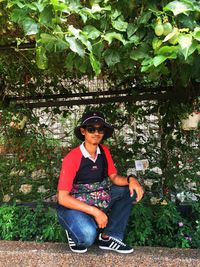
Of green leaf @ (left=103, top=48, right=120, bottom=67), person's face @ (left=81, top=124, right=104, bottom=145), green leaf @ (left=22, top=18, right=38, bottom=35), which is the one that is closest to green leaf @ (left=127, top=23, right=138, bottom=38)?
green leaf @ (left=103, top=48, right=120, bottom=67)

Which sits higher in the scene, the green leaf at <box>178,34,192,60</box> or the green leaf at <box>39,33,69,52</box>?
the green leaf at <box>39,33,69,52</box>

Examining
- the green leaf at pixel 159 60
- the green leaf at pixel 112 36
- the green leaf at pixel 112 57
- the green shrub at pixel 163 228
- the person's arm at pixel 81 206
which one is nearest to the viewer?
the green leaf at pixel 159 60

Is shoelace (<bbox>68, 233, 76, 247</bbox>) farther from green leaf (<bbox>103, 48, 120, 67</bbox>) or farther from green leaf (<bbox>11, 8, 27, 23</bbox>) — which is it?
green leaf (<bbox>11, 8, 27, 23</bbox>)

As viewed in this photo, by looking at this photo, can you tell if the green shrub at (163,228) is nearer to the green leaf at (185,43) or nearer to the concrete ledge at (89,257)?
the concrete ledge at (89,257)

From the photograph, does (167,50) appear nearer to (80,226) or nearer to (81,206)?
(81,206)

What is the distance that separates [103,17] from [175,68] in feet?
2.06

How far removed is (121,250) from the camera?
302 cm

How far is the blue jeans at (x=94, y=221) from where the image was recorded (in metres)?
2.85

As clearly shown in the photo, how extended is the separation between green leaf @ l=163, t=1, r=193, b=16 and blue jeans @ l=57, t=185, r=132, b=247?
5.53 feet

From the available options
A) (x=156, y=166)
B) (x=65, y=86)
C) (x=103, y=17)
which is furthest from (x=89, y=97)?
(x=103, y=17)

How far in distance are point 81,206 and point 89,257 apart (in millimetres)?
478

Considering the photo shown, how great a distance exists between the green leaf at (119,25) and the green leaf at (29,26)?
41 centimetres

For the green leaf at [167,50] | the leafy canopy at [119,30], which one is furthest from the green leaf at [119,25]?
the green leaf at [167,50]

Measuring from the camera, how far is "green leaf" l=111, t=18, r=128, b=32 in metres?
1.94
